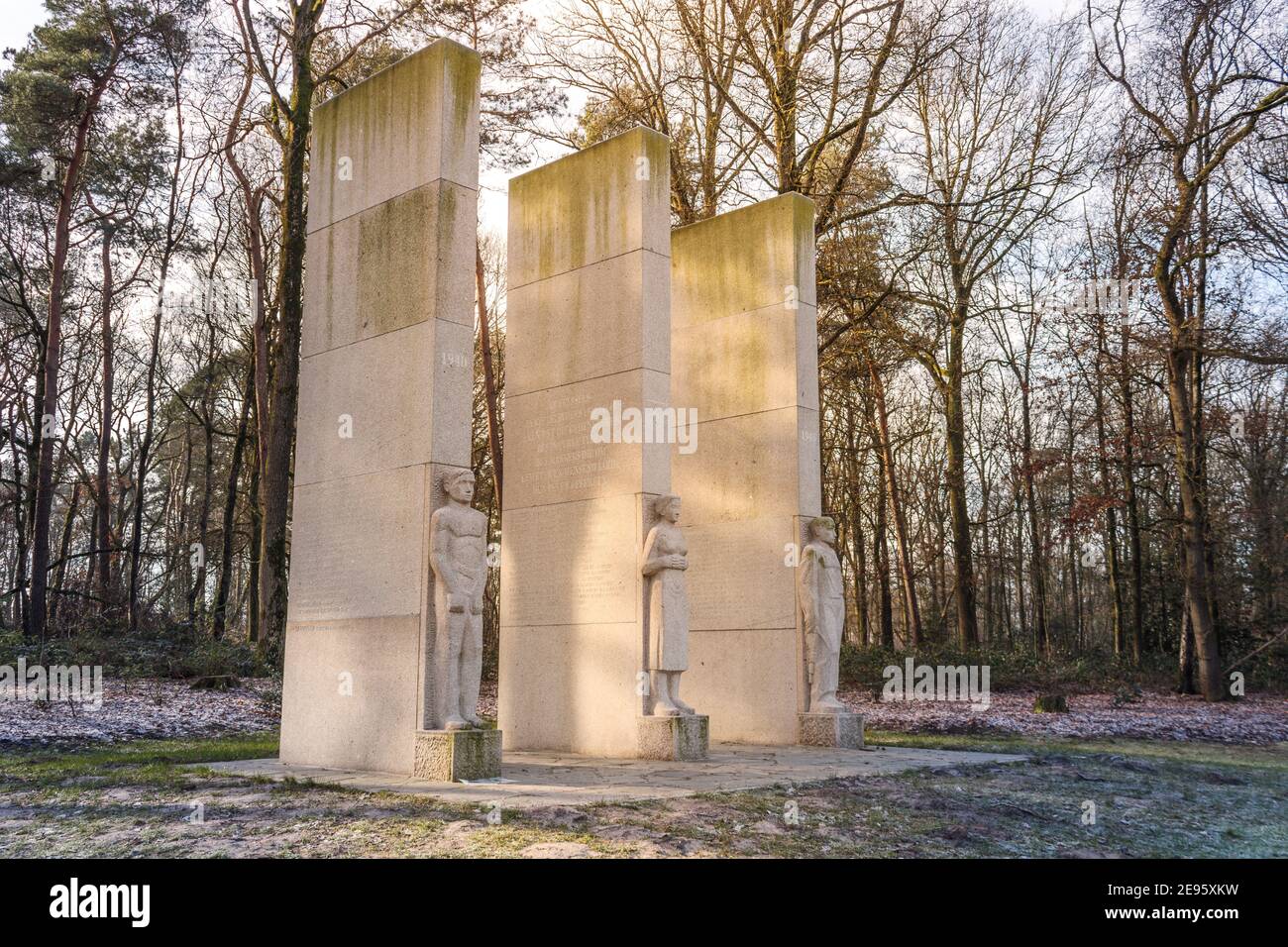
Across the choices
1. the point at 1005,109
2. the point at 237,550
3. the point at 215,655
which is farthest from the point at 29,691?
the point at 1005,109

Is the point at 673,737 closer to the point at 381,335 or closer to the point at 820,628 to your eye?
the point at 820,628

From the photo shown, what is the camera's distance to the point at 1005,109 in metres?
22.5

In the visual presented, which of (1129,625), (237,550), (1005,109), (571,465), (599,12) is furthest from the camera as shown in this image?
(237,550)

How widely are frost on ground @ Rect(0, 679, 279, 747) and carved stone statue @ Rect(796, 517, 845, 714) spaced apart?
665cm

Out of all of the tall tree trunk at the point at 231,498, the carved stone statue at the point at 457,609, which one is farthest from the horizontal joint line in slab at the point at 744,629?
the tall tree trunk at the point at 231,498

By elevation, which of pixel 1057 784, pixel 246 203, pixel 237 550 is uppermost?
pixel 246 203

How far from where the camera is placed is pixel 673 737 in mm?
10609

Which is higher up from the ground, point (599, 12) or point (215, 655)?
point (599, 12)

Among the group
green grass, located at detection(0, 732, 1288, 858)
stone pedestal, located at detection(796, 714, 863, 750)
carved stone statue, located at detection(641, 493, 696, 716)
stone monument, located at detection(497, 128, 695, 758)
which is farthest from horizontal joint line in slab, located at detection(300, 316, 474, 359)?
stone pedestal, located at detection(796, 714, 863, 750)

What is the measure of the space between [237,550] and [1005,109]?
20.2 metres

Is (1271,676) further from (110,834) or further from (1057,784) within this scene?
(110,834)

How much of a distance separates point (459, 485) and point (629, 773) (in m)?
2.79

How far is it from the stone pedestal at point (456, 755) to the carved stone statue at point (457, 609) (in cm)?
17

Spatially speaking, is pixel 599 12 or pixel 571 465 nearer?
pixel 571 465
